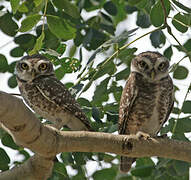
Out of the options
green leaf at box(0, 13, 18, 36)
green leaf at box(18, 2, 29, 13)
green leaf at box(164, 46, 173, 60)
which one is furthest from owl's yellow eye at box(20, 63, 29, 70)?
green leaf at box(164, 46, 173, 60)

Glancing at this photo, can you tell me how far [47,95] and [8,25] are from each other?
0.73 m

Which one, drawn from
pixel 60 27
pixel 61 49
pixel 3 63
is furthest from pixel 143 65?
pixel 3 63

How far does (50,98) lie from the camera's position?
3752mm

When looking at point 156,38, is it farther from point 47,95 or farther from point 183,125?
point 47,95

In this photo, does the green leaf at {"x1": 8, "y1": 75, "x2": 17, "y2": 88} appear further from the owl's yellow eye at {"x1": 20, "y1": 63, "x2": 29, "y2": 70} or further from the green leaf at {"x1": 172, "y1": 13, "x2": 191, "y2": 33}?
the green leaf at {"x1": 172, "y1": 13, "x2": 191, "y2": 33}

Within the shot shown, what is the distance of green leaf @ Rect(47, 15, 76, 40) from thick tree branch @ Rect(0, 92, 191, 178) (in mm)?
838

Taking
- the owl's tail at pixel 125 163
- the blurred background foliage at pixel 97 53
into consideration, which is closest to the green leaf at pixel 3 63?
the blurred background foliage at pixel 97 53

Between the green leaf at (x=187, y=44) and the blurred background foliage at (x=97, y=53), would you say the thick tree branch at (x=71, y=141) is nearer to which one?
the blurred background foliage at (x=97, y=53)

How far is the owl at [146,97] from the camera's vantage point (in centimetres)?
367

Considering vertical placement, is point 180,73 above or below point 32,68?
above

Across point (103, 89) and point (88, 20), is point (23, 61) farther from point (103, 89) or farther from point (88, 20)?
point (103, 89)

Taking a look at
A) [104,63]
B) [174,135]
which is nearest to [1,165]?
[104,63]

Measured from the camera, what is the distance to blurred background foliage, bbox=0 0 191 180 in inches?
118

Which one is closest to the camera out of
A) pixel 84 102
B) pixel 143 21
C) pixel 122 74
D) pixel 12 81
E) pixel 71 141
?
pixel 71 141
